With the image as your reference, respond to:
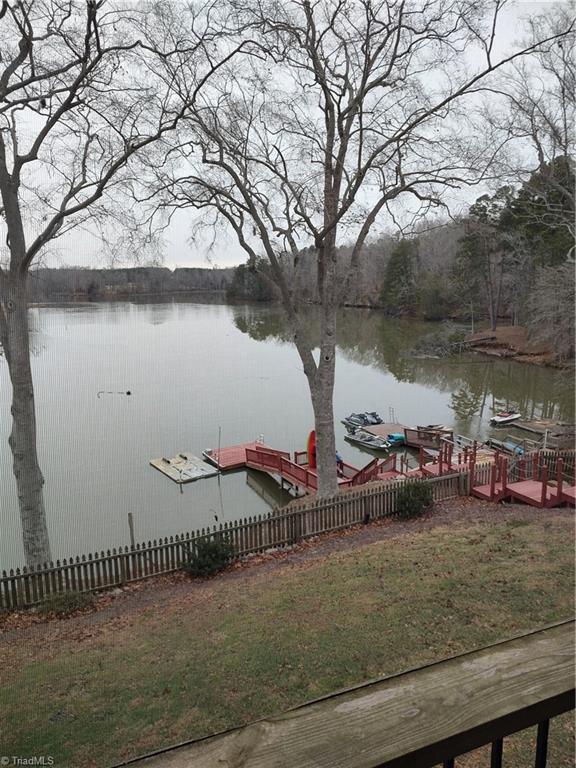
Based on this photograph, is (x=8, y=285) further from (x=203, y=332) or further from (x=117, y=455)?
(x=203, y=332)

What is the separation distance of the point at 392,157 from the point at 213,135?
4116 mm

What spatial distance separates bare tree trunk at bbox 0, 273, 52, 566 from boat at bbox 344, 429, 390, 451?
1639cm

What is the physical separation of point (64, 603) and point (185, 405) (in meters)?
20.4

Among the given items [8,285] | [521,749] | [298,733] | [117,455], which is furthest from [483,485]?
[117,455]

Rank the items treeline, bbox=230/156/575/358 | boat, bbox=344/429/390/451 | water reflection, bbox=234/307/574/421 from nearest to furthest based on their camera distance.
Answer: treeline, bbox=230/156/575/358, boat, bbox=344/429/390/451, water reflection, bbox=234/307/574/421

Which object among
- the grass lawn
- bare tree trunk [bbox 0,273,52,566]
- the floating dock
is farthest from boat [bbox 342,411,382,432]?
bare tree trunk [bbox 0,273,52,566]

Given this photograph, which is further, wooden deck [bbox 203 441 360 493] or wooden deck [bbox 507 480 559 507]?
wooden deck [bbox 203 441 360 493]

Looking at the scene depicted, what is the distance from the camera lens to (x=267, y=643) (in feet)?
19.8

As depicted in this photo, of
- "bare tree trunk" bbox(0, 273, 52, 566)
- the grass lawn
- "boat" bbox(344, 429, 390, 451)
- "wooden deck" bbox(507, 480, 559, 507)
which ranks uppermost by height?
→ "bare tree trunk" bbox(0, 273, 52, 566)

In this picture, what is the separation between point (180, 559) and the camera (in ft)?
32.4

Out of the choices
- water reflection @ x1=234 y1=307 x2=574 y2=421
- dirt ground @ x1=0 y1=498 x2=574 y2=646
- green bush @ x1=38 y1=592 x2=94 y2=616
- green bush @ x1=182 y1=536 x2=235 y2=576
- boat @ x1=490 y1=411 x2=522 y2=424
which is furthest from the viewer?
water reflection @ x1=234 y1=307 x2=574 y2=421

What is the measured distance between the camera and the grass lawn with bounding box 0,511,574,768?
4.73 m

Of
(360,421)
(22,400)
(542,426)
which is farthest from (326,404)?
(542,426)

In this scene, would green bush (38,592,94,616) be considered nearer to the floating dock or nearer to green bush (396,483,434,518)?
green bush (396,483,434,518)
